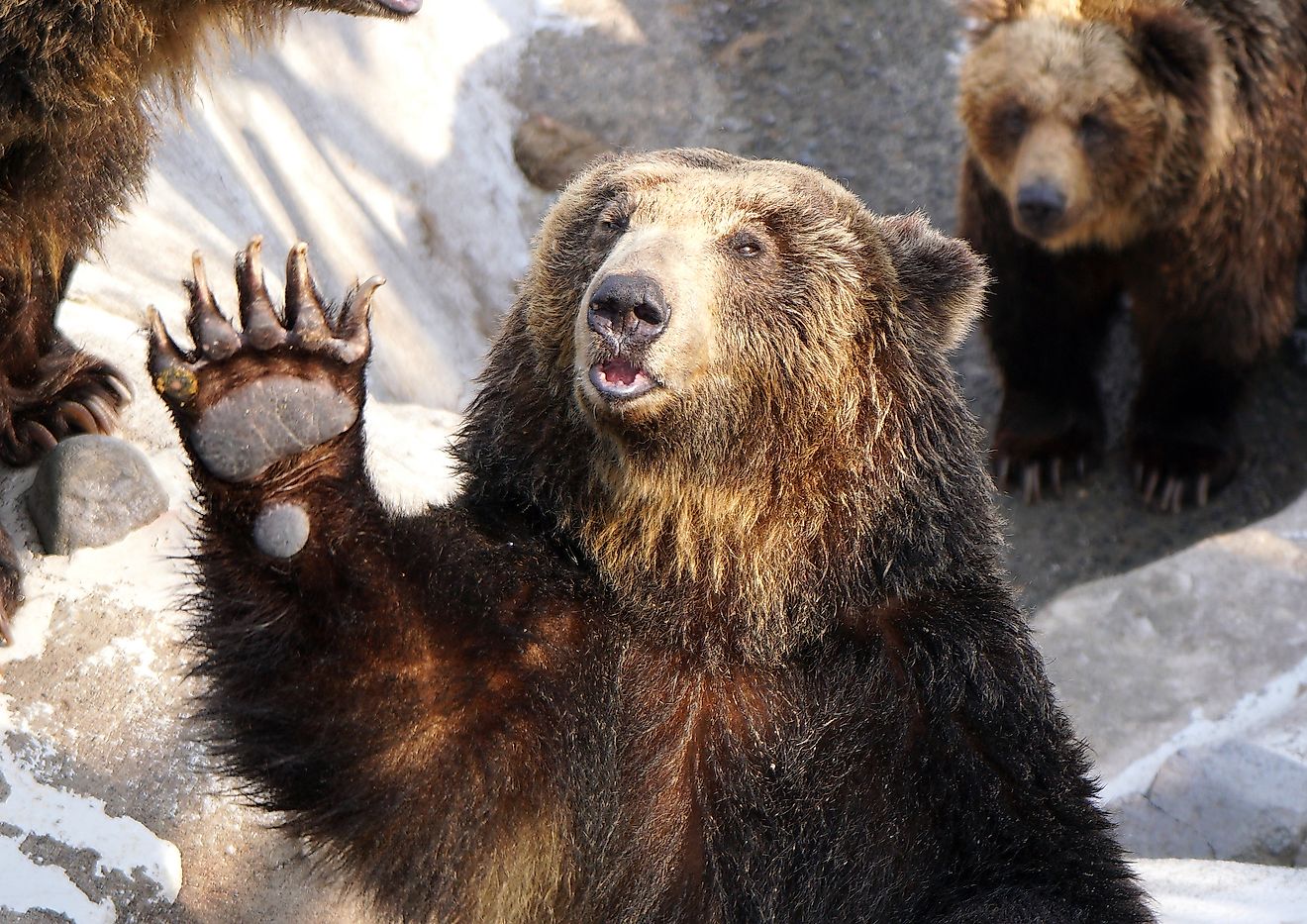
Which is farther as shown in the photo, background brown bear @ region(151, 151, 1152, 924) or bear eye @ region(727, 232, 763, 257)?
bear eye @ region(727, 232, 763, 257)

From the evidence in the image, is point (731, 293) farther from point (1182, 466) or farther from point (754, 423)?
point (1182, 466)

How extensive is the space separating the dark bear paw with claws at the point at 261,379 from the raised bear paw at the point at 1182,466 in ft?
26.7

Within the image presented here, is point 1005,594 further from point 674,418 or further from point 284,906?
point 284,906

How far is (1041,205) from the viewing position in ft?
31.1

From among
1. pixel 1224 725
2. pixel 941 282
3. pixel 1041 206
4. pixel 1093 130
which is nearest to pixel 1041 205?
pixel 1041 206

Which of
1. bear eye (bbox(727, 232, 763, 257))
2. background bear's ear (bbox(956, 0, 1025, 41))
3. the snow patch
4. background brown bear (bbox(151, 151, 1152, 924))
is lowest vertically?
the snow patch

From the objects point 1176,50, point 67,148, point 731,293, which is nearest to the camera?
point 731,293

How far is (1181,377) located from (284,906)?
24.3 feet

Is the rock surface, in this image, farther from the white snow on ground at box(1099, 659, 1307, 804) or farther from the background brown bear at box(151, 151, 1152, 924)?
the white snow on ground at box(1099, 659, 1307, 804)

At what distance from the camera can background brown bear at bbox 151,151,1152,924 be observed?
330 centimetres

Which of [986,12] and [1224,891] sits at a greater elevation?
[986,12]

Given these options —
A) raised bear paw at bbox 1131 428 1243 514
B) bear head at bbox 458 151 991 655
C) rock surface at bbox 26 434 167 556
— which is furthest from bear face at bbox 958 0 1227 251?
rock surface at bbox 26 434 167 556

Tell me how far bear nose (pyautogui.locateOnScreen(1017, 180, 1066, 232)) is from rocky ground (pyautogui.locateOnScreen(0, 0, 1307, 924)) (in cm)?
206

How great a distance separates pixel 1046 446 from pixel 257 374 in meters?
8.25
